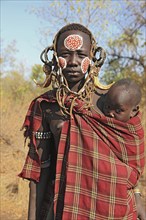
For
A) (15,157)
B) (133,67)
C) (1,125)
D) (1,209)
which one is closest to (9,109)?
(1,125)

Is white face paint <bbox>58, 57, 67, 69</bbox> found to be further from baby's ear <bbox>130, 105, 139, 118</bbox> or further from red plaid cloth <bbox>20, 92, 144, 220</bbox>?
baby's ear <bbox>130, 105, 139, 118</bbox>

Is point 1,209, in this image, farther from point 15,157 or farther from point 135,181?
point 135,181

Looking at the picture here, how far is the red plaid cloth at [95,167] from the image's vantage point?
1.40 meters

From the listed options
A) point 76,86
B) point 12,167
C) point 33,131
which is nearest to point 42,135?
point 33,131

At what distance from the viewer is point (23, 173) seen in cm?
165

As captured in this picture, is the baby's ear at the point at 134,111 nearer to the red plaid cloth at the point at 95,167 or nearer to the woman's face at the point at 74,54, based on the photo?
the red plaid cloth at the point at 95,167

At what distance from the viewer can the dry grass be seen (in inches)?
209

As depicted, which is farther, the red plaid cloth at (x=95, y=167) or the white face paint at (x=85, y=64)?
the white face paint at (x=85, y=64)

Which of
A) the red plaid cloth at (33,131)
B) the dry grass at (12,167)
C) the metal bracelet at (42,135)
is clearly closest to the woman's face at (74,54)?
the red plaid cloth at (33,131)

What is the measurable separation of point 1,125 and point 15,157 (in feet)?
5.80

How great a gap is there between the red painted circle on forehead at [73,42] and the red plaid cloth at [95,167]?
0.90 feet

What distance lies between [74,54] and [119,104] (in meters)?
0.31

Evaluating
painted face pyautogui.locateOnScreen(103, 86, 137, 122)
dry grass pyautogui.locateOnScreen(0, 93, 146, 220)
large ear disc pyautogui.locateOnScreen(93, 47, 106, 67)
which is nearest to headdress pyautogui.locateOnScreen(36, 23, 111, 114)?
large ear disc pyautogui.locateOnScreen(93, 47, 106, 67)

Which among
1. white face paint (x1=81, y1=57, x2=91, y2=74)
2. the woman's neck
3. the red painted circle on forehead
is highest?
the red painted circle on forehead
